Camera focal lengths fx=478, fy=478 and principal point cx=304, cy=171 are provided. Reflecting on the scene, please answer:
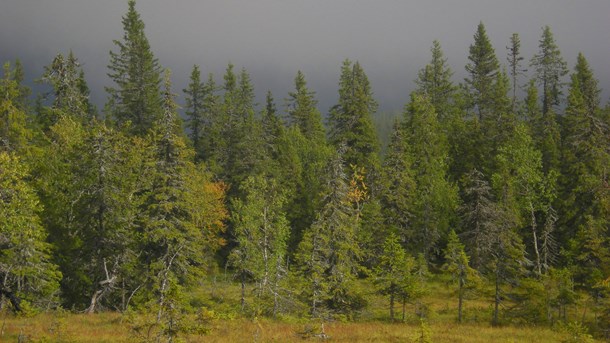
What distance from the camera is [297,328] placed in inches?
1051

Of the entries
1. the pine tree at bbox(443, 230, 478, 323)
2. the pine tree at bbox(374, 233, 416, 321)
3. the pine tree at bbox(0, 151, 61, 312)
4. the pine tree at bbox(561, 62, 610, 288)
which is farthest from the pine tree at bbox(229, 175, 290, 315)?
the pine tree at bbox(561, 62, 610, 288)

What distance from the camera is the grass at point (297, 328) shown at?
68.8 feet

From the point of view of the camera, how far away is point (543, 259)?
40125mm

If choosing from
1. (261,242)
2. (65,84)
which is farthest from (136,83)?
(261,242)

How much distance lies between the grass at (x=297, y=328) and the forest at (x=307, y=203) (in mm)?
786

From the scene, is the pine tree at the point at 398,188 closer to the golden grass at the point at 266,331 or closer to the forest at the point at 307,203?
the forest at the point at 307,203

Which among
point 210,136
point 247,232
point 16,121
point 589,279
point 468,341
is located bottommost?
point 468,341

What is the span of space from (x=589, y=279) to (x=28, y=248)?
113 ft

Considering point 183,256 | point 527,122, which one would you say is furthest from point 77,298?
point 527,122

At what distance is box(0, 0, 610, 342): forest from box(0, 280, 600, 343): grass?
786 mm

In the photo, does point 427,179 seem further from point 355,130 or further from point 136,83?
point 136,83

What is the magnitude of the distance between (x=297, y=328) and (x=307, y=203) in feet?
71.9

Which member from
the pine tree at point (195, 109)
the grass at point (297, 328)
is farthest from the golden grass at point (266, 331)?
the pine tree at point (195, 109)

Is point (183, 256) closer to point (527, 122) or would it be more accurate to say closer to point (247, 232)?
point (247, 232)
